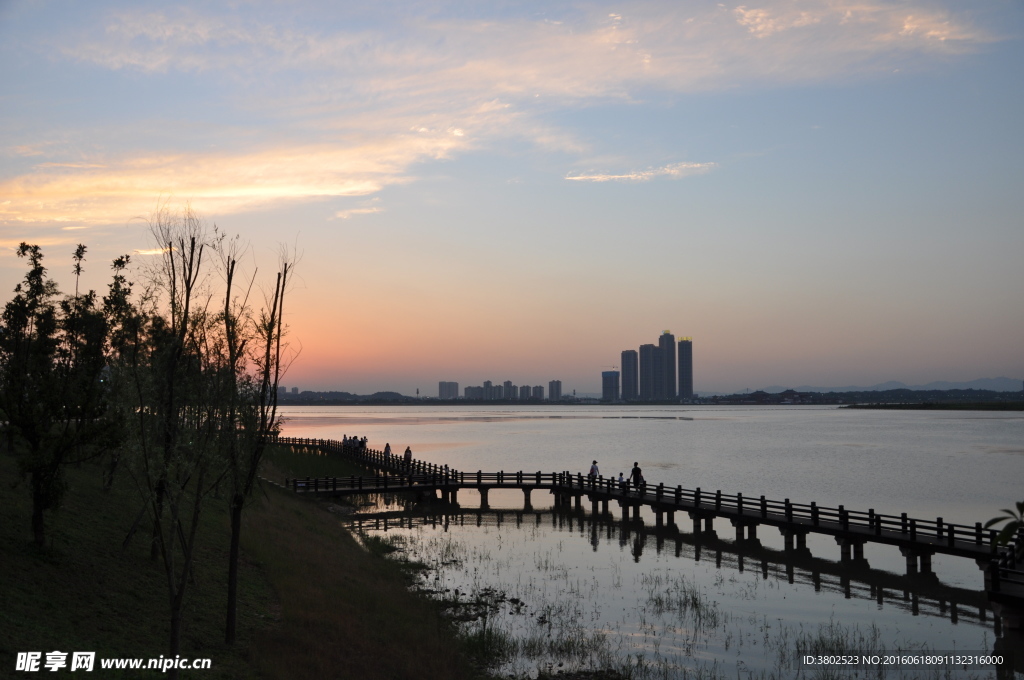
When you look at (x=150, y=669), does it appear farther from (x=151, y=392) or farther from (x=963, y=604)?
(x=963, y=604)

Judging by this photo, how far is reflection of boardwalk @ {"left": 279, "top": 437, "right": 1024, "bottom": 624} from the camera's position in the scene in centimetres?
2600

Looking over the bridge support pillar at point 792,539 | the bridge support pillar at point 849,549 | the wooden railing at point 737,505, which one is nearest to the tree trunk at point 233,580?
the wooden railing at point 737,505

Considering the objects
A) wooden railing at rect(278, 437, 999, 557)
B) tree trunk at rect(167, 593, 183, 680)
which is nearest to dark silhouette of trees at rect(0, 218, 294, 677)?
tree trunk at rect(167, 593, 183, 680)

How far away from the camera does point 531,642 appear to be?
20.2 metres

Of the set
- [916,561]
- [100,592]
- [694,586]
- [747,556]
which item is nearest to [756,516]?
[747,556]

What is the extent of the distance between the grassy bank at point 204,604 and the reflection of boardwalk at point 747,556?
584 inches

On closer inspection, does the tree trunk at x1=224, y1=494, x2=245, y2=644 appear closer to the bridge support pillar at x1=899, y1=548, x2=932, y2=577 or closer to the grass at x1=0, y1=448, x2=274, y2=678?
the grass at x1=0, y1=448, x2=274, y2=678

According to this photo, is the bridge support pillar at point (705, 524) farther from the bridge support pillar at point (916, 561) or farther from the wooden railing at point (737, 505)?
the bridge support pillar at point (916, 561)

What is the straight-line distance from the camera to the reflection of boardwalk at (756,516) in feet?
85.3

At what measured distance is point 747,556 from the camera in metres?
33.8

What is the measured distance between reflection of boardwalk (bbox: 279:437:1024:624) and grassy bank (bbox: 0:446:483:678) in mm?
13791

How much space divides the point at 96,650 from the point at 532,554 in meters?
22.0

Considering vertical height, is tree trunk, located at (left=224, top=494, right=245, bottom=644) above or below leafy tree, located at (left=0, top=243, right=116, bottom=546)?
below

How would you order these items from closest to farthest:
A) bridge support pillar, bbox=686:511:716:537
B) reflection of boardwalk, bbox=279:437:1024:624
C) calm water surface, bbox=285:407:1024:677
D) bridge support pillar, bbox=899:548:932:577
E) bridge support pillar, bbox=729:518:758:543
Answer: calm water surface, bbox=285:407:1024:677
reflection of boardwalk, bbox=279:437:1024:624
bridge support pillar, bbox=899:548:932:577
bridge support pillar, bbox=729:518:758:543
bridge support pillar, bbox=686:511:716:537
